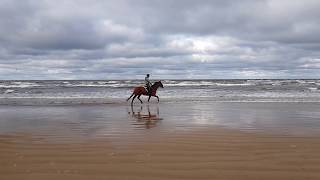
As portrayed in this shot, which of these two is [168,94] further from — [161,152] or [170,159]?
[170,159]

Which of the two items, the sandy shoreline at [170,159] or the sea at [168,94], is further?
the sea at [168,94]

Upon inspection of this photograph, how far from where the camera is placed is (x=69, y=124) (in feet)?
38.1

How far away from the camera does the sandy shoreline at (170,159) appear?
540 cm

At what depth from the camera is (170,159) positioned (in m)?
6.30

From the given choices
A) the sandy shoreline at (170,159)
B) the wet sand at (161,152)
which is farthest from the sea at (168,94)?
the sandy shoreline at (170,159)

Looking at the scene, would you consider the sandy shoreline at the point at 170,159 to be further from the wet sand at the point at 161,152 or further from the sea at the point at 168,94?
the sea at the point at 168,94

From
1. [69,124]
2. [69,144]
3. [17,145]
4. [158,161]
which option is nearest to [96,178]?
[158,161]

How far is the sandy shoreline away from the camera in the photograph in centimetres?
540

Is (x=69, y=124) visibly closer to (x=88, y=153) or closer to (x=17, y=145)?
(x=17, y=145)

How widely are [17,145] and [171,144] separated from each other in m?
3.11

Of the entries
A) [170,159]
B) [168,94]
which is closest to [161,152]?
[170,159]

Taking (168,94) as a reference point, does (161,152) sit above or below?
below

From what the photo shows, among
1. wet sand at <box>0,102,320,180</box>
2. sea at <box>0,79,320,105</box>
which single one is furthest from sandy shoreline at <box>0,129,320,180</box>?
sea at <box>0,79,320,105</box>

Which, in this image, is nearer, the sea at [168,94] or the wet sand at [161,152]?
the wet sand at [161,152]
